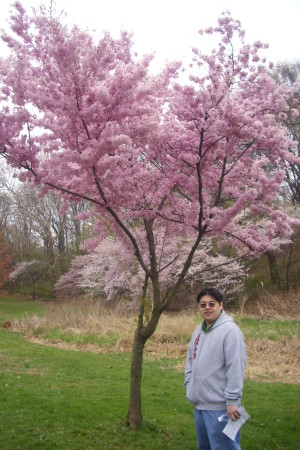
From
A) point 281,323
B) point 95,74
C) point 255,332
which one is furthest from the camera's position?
point 281,323

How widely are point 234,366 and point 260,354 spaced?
805cm

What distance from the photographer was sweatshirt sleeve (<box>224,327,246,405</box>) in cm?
289

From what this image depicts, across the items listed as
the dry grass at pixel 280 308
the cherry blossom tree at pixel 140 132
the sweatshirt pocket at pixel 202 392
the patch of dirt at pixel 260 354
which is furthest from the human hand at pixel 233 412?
the dry grass at pixel 280 308

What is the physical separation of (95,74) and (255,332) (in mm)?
10558

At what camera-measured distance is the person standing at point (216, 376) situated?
115 inches

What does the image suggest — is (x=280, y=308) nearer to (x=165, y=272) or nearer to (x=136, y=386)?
(x=165, y=272)

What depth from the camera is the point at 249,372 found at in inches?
353

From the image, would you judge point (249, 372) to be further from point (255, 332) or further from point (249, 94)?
point (249, 94)

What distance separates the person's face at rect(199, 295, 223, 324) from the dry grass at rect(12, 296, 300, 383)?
6.12 m

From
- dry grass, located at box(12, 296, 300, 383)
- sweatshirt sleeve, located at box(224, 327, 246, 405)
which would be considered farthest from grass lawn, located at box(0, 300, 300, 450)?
sweatshirt sleeve, located at box(224, 327, 246, 405)

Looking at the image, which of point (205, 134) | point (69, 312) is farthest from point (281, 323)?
point (205, 134)

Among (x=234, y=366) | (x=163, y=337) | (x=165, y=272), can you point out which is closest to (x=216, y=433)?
(x=234, y=366)

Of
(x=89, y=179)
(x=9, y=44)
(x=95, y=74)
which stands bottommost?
(x=89, y=179)

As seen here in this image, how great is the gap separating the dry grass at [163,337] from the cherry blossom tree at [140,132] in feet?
16.2
